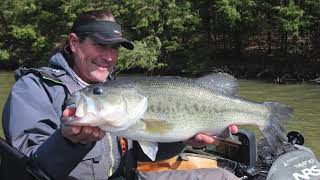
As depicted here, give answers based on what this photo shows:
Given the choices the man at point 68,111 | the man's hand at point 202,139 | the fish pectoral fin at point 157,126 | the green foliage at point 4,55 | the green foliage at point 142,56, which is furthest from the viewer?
the green foliage at point 4,55

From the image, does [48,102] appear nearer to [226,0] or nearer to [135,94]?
[135,94]

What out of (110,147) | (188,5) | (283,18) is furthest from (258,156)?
(188,5)

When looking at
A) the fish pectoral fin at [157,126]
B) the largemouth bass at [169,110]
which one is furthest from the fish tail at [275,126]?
the fish pectoral fin at [157,126]

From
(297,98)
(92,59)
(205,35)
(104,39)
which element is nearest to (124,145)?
(92,59)

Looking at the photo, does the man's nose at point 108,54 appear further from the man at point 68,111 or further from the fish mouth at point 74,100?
the fish mouth at point 74,100

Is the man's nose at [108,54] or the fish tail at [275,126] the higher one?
the man's nose at [108,54]

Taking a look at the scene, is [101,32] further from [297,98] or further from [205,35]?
[205,35]

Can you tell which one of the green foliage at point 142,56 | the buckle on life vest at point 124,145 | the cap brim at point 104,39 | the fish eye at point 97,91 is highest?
the cap brim at point 104,39

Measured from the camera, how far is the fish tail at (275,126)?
11.4ft

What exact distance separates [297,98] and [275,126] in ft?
64.6

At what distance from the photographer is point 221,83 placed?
3516 millimetres

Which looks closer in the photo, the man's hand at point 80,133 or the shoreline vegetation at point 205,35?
the man's hand at point 80,133

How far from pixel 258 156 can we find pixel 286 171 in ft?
1.70

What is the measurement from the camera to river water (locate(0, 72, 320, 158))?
46.5ft
